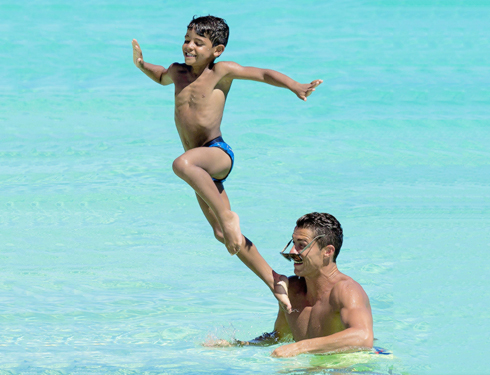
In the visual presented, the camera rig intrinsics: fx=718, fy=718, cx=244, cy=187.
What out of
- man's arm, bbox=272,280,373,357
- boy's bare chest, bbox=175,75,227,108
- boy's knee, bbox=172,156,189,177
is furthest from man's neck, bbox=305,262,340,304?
boy's bare chest, bbox=175,75,227,108

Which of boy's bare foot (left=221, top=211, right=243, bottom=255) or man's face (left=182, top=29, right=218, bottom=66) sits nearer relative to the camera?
boy's bare foot (left=221, top=211, right=243, bottom=255)

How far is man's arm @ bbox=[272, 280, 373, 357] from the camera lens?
4.83 m

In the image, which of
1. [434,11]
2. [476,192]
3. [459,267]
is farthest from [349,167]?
[434,11]

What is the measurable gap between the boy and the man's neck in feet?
2.12

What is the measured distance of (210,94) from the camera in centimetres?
587

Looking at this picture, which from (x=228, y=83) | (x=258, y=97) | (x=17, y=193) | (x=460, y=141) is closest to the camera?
(x=228, y=83)

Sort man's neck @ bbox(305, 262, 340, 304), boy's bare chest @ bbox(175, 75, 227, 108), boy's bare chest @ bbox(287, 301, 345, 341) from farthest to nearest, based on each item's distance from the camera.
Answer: boy's bare chest @ bbox(175, 75, 227, 108) < man's neck @ bbox(305, 262, 340, 304) < boy's bare chest @ bbox(287, 301, 345, 341)

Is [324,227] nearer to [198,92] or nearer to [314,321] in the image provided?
[314,321]

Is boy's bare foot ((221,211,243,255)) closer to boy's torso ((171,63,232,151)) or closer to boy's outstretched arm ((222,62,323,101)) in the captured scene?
boy's torso ((171,63,232,151))

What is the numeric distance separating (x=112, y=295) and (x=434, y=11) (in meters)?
19.4

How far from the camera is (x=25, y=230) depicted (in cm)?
960

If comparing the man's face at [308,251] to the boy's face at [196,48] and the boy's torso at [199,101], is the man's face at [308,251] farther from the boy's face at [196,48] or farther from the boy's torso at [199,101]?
the boy's face at [196,48]

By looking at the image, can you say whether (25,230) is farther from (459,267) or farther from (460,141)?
(460,141)

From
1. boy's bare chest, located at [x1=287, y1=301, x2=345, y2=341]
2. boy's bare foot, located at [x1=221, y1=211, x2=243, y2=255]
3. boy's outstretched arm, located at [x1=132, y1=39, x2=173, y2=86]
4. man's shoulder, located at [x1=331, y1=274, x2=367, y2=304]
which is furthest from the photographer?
boy's outstretched arm, located at [x1=132, y1=39, x2=173, y2=86]
